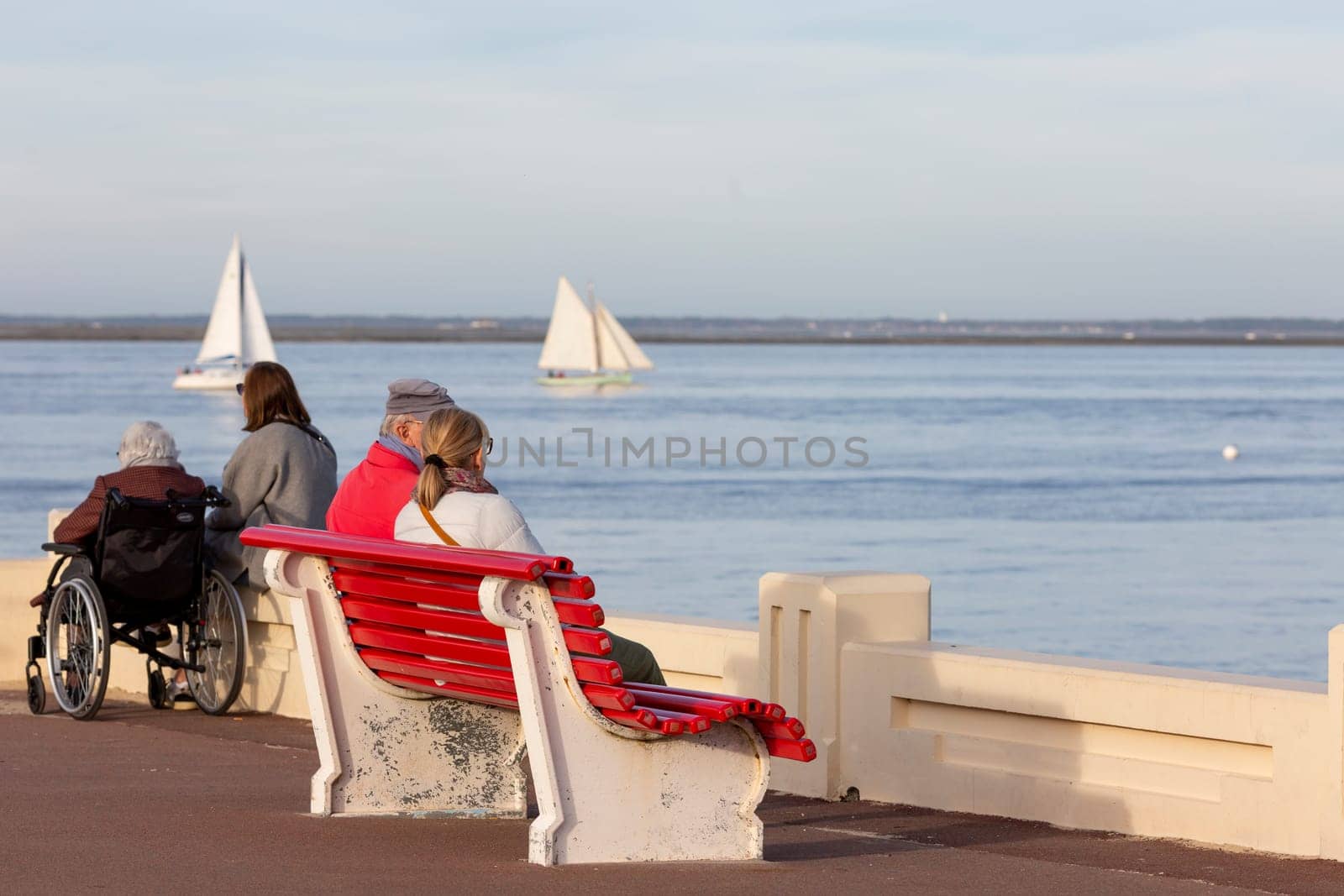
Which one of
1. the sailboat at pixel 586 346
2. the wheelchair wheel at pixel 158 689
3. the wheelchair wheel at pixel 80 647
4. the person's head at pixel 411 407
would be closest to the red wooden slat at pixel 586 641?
the person's head at pixel 411 407

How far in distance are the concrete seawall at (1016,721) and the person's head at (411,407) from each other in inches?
48.1

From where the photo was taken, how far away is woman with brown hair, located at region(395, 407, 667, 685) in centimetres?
469

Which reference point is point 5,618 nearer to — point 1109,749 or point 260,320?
point 1109,749

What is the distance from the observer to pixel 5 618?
8.74 m

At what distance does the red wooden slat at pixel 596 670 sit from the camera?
170 inches

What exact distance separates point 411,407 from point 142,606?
2146 mm

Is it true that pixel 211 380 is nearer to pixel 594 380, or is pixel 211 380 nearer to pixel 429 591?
pixel 594 380

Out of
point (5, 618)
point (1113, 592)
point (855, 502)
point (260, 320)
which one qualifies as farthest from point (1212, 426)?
point (5, 618)

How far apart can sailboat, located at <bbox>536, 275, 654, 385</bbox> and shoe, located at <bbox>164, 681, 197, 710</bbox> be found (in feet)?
221

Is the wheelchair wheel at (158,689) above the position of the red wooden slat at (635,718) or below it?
below

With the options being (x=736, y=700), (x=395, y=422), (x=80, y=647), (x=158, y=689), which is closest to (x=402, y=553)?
(x=736, y=700)

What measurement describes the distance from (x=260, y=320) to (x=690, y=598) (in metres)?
48.6

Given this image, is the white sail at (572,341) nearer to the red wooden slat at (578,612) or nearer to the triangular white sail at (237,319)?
the triangular white sail at (237,319)

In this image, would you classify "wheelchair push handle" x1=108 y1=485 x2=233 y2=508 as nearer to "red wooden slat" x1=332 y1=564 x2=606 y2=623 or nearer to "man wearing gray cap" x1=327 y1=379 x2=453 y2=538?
"man wearing gray cap" x1=327 y1=379 x2=453 y2=538
